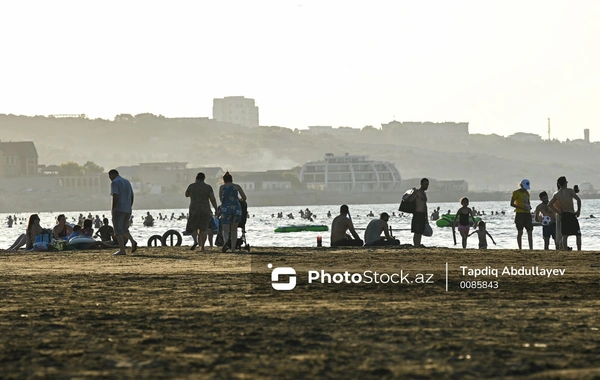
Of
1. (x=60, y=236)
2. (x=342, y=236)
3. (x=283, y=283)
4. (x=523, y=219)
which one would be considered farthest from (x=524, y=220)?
(x=283, y=283)

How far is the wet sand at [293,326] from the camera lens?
6746 mm

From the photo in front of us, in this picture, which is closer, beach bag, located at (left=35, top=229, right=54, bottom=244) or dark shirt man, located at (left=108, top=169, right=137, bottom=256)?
dark shirt man, located at (left=108, top=169, right=137, bottom=256)

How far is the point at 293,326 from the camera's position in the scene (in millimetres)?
8797

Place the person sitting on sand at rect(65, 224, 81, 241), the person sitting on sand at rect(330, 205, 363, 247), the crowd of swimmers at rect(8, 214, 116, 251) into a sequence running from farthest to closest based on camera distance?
the person sitting on sand at rect(65, 224, 81, 241) → the crowd of swimmers at rect(8, 214, 116, 251) → the person sitting on sand at rect(330, 205, 363, 247)

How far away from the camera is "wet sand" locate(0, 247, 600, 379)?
675cm

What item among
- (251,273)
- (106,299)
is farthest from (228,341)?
(251,273)

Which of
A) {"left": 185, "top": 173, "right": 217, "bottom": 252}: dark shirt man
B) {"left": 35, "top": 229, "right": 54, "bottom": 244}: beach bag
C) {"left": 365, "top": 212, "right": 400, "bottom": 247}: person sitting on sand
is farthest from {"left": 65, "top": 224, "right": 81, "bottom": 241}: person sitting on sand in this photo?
{"left": 365, "top": 212, "right": 400, "bottom": 247}: person sitting on sand

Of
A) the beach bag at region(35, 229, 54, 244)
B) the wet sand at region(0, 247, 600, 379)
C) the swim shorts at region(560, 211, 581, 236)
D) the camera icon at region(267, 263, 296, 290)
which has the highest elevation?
the swim shorts at region(560, 211, 581, 236)

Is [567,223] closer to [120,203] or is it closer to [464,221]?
[464,221]

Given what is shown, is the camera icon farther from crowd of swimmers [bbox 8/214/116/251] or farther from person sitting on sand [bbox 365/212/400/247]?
crowd of swimmers [bbox 8/214/116/251]

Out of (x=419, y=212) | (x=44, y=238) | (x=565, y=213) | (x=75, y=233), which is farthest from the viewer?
(x=75, y=233)

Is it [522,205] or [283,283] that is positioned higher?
[522,205]

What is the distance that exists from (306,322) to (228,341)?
1239 mm

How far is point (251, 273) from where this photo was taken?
15125 millimetres
